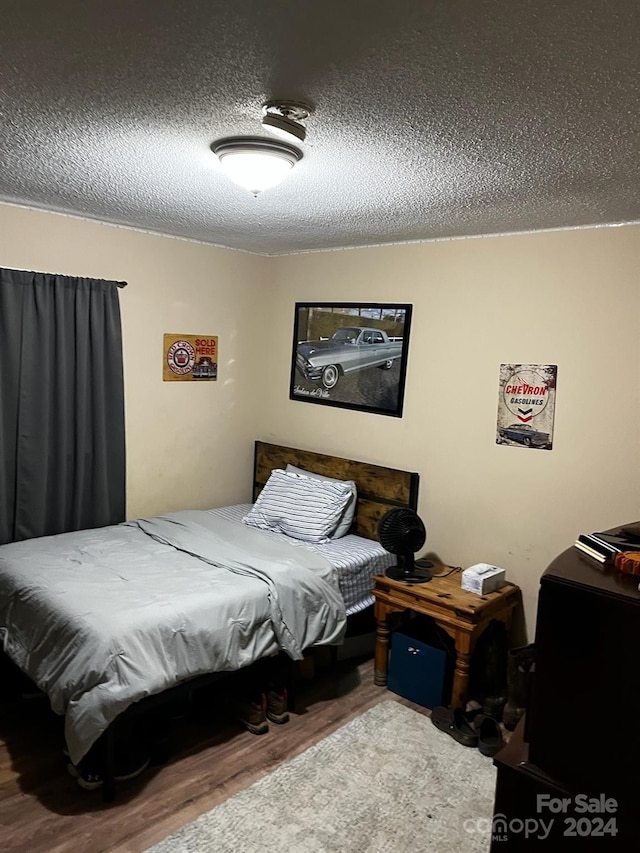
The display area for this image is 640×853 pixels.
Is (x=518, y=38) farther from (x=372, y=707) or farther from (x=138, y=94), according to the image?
(x=372, y=707)

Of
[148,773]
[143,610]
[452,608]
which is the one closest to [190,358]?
[143,610]

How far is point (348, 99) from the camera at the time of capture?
1.61m

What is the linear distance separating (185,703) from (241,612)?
1.78 feet

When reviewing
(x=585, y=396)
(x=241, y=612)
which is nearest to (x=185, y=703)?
(x=241, y=612)

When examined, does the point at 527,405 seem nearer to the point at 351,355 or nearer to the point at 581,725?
the point at 351,355

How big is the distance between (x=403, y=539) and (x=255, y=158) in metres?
2.08

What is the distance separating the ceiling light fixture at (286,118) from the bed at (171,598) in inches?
74.8

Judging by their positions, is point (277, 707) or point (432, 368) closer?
point (277, 707)

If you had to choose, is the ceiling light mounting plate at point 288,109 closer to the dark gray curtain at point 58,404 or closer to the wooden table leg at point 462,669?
the dark gray curtain at point 58,404

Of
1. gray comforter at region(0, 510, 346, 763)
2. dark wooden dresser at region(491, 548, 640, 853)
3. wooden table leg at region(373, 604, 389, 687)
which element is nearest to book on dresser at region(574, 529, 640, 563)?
dark wooden dresser at region(491, 548, 640, 853)

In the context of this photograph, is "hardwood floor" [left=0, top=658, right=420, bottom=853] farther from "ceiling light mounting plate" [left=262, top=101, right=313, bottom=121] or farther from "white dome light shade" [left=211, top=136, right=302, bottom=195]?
"ceiling light mounting plate" [left=262, top=101, right=313, bottom=121]

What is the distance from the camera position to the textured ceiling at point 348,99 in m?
1.23

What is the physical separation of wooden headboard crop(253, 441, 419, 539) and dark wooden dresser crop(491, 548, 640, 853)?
2031 millimetres

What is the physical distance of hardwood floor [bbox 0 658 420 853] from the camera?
218 centimetres
